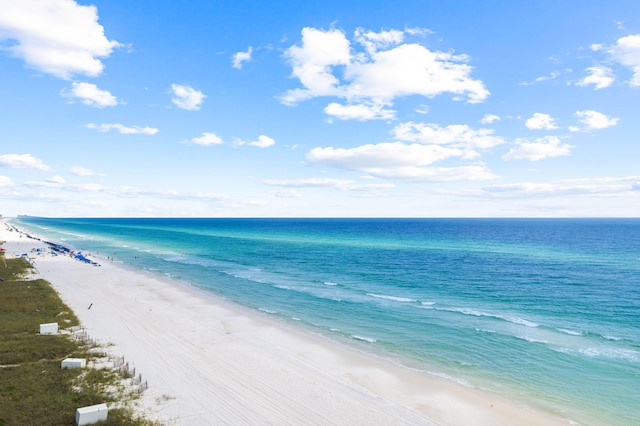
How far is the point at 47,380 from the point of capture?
797 inches

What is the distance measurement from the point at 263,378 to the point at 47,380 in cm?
1200

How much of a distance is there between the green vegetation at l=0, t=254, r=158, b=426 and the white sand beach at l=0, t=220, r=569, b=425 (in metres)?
1.60

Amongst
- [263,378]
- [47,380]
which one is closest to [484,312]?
[263,378]

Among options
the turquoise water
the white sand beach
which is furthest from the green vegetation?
the turquoise water

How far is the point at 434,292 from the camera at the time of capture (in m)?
49.0

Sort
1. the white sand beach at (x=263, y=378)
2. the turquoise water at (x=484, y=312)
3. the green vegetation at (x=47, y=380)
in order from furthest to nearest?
1. the turquoise water at (x=484, y=312)
2. the white sand beach at (x=263, y=378)
3. the green vegetation at (x=47, y=380)

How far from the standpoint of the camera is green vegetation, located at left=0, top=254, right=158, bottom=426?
16969 millimetres

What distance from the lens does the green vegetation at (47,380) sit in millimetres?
16969

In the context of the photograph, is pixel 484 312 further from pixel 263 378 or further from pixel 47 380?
pixel 47 380

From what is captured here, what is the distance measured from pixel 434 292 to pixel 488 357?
21.3 metres

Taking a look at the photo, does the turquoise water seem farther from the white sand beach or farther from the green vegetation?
the green vegetation

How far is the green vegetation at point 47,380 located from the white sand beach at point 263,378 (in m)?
1.60

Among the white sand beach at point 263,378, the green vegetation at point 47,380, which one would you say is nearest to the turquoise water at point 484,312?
the white sand beach at point 263,378

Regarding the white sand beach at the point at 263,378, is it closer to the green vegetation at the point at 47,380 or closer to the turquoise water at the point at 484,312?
the green vegetation at the point at 47,380
